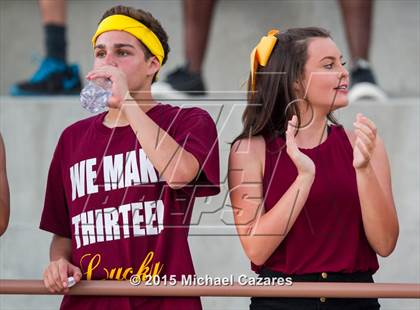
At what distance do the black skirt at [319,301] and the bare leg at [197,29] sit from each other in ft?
4.99

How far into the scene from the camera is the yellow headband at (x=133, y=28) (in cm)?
229

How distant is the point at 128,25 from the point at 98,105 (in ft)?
0.70

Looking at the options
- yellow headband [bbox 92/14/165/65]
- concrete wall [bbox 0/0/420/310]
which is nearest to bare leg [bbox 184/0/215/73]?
concrete wall [bbox 0/0/420/310]

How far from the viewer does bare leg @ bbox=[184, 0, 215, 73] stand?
3596 millimetres

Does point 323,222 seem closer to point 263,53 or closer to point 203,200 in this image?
point 263,53

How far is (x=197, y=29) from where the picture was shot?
11.8ft

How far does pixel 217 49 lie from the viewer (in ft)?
14.2

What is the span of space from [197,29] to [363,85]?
608 millimetres

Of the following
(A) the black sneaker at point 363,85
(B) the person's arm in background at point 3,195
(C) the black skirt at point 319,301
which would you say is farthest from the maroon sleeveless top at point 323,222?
(A) the black sneaker at point 363,85

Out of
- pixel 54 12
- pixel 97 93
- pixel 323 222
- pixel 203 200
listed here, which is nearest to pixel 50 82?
pixel 54 12

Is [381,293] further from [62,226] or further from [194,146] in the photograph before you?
[62,226]

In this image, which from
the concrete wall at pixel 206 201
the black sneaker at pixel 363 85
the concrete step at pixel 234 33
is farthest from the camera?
the concrete step at pixel 234 33

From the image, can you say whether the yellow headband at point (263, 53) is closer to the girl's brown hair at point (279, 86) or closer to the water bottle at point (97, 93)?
the girl's brown hair at point (279, 86)

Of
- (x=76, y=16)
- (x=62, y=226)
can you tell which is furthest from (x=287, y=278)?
(x=76, y=16)
